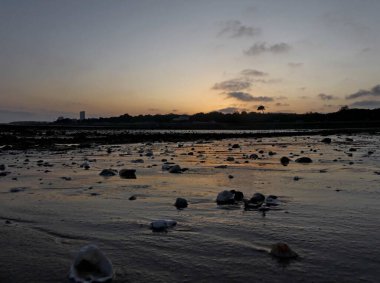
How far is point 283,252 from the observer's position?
17.4 feet

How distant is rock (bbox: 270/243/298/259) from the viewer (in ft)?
17.4

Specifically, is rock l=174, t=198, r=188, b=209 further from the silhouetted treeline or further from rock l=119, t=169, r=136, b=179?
the silhouetted treeline

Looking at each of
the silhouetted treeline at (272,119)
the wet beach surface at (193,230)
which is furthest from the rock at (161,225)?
the silhouetted treeline at (272,119)

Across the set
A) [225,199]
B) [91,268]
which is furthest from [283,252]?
[225,199]

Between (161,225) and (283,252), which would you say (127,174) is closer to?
(161,225)

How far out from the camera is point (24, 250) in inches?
223

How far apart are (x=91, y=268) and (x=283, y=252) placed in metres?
2.44

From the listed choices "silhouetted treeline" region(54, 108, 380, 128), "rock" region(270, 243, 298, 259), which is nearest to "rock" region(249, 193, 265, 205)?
"rock" region(270, 243, 298, 259)

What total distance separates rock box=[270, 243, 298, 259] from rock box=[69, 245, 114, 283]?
84.4 inches

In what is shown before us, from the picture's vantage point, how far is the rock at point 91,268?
14.8 ft

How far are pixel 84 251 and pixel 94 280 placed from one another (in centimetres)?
46

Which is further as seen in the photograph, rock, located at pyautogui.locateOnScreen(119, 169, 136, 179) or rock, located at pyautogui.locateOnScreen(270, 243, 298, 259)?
rock, located at pyautogui.locateOnScreen(119, 169, 136, 179)

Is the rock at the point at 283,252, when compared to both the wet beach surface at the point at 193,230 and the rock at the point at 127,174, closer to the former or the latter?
the wet beach surface at the point at 193,230

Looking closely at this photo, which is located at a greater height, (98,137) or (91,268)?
(98,137)
